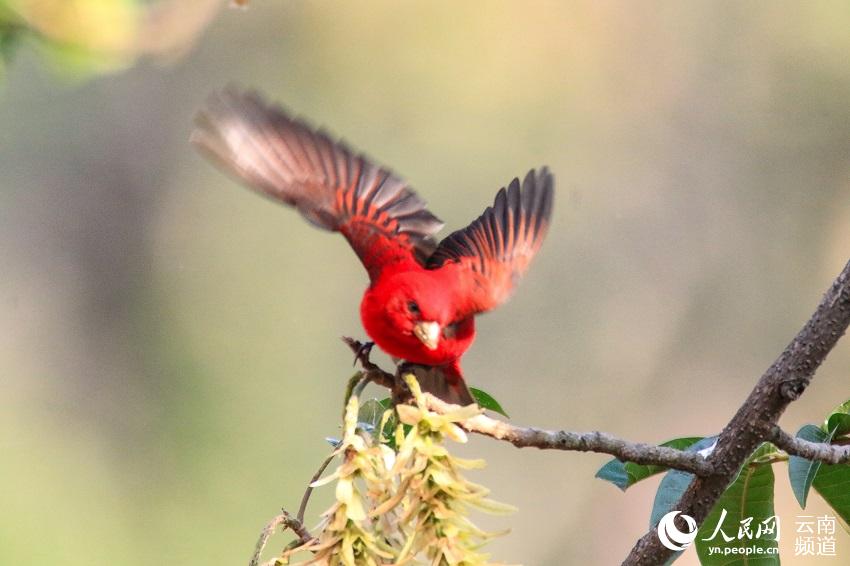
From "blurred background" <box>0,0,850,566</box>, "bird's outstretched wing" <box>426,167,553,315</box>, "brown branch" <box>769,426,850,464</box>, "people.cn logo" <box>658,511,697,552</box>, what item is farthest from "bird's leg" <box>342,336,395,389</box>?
"blurred background" <box>0,0,850,566</box>

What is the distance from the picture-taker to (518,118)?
24.3ft

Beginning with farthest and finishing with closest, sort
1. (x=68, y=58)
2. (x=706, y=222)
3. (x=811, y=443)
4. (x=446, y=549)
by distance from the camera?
(x=706, y=222)
(x=811, y=443)
(x=446, y=549)
(x=68, y=58)

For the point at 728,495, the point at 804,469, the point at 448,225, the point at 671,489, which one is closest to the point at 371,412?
the point at 671,489

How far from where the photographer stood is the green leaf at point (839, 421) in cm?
192

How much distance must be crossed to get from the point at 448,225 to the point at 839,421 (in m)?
4.66

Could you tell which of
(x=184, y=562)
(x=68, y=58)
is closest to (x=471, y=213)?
(x=184, y=562)

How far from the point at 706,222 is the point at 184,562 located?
387 centimetres

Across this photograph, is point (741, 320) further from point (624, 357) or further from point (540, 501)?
point (540, 501)

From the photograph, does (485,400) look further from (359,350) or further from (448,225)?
(448,225)

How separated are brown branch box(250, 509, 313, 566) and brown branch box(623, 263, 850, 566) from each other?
69cm

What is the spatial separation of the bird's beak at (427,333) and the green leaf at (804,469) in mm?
704

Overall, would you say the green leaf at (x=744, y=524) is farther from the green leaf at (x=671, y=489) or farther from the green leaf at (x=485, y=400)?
the green leaf at (x=485, y=400)

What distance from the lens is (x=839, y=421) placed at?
193cm

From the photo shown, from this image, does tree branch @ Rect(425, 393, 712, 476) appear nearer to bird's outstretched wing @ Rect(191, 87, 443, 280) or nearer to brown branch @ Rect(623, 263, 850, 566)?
brown branch @ Rect(623, 263, 850, 566)
